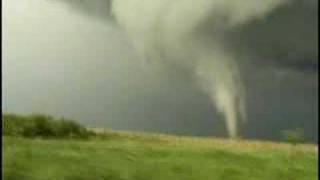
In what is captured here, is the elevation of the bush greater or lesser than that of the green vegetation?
greater

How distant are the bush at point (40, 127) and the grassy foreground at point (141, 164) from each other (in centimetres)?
1030

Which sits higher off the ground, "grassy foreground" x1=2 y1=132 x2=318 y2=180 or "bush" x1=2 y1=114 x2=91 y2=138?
"bush" x1=2 y1=114 x2=91 y2=138

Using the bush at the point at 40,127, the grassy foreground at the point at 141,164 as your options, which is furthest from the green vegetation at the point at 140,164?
the bush at the point at 40,127

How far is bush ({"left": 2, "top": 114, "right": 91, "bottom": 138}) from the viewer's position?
48.2 meters

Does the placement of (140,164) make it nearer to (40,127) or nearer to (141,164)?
(141,164)

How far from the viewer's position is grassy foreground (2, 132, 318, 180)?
1117 inches

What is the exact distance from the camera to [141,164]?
3366 centimetres

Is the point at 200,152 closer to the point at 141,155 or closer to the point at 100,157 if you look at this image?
the point at 141,155

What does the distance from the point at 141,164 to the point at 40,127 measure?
20927 millimetres

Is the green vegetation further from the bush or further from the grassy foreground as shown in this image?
the bush

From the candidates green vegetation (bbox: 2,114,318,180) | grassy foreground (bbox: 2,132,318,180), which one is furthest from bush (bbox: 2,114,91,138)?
grassy foreground (bbox: 2,132,318,180)

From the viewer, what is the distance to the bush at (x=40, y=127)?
158ft

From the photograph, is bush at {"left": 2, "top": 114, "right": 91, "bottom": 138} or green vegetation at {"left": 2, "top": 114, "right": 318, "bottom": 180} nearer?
green vegetation at {"left": 2, "top": 114, "right": 318, "bottom": 180}

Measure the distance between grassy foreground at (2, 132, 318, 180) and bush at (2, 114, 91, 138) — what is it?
405 inches
